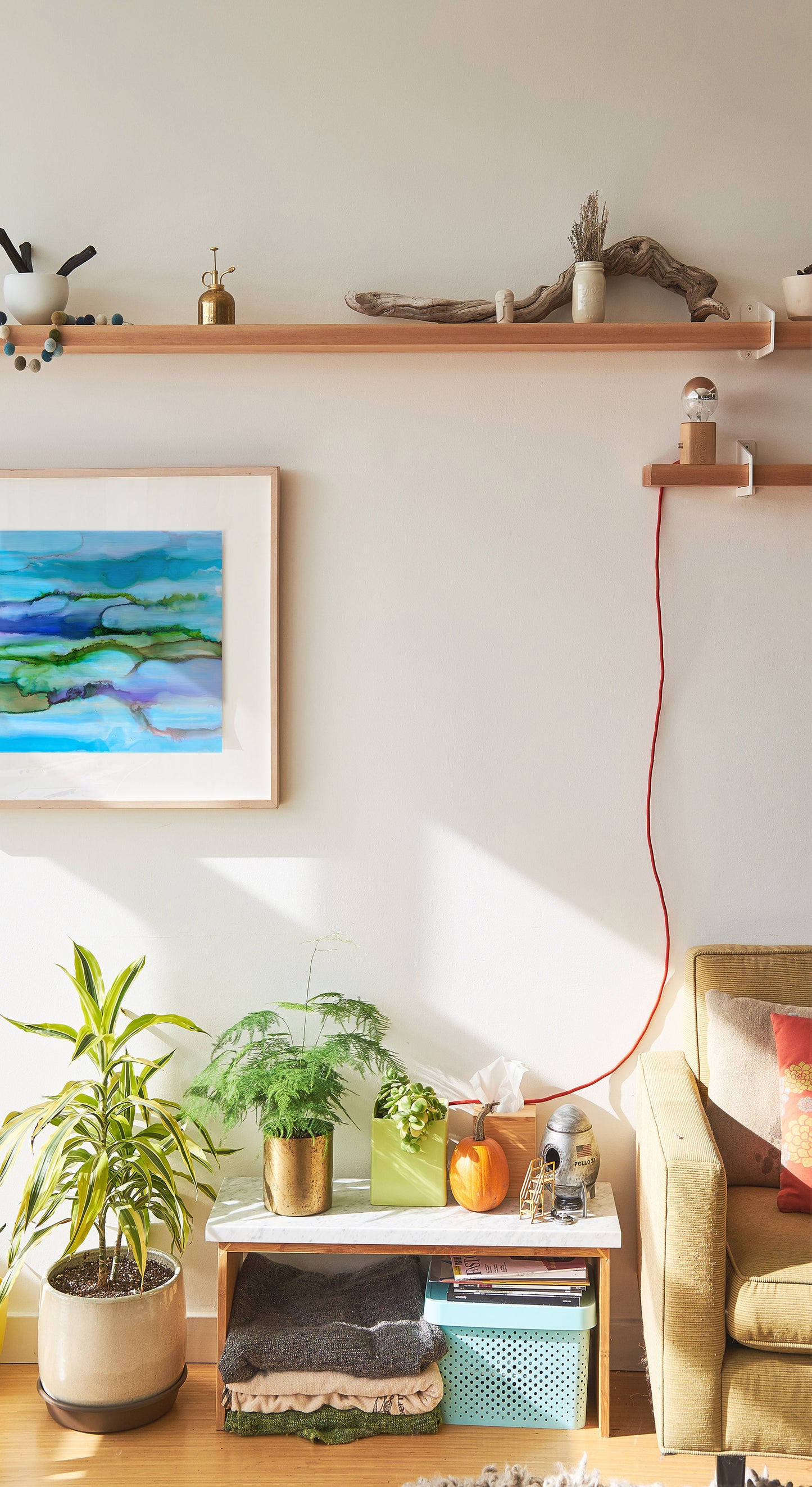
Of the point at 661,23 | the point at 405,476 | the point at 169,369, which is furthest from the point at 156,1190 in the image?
the point at 661,23

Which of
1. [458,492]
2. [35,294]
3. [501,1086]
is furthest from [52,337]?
[501,1086]

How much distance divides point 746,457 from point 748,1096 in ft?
4.41

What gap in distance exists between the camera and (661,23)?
2516 mm

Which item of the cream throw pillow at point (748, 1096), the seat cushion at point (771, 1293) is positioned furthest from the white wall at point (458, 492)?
the seat cushion at point (771, 1293)

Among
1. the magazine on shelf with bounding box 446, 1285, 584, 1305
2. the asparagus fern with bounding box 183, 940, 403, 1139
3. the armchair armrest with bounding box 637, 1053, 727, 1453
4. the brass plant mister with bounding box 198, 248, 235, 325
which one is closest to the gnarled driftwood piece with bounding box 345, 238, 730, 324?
the brass plant mister with bounding box 198, 248, 235, 325

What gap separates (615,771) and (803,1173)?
0.89 metres

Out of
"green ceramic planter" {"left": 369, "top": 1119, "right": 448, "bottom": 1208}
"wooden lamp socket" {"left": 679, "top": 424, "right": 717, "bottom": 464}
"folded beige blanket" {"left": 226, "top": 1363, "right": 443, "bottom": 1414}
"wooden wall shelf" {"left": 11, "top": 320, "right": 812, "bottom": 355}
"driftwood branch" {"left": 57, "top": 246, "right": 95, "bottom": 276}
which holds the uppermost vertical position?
"driftwood branch" {"left": 57, "top": 246, "right": 95, "bottom": 276}

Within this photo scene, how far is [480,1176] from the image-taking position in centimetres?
233

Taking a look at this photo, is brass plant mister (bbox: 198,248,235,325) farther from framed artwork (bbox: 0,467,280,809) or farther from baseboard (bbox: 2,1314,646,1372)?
baseboard (bbox: 2,1314,646,1372)

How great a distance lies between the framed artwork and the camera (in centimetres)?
253

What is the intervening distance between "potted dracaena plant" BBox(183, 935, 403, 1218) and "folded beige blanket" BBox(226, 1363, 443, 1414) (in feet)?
1.01

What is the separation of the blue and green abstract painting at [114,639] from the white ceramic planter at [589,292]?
91cm

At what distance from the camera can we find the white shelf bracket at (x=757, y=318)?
2.39 meters

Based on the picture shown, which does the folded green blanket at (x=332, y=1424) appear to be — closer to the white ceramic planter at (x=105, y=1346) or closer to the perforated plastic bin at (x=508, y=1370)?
the perforated plastic bin at (x=508, y=1370)
